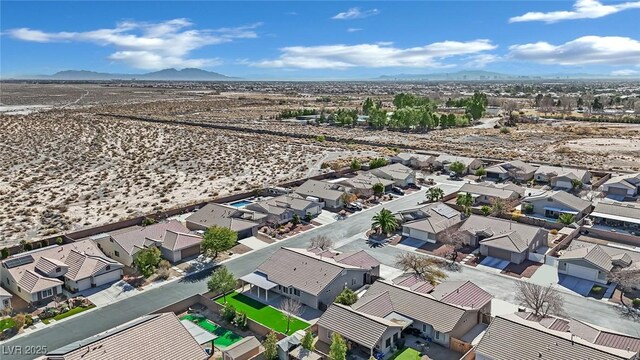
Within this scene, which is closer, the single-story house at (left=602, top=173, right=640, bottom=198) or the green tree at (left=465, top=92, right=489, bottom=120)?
the single-story house at (left=602, top=173, right=640, bottom=198)

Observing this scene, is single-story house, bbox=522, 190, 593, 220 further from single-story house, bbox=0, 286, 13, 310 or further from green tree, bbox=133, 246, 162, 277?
single-story house, bbox=0, 286, 13, 310

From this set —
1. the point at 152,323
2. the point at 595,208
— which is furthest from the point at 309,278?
the point at 595,208

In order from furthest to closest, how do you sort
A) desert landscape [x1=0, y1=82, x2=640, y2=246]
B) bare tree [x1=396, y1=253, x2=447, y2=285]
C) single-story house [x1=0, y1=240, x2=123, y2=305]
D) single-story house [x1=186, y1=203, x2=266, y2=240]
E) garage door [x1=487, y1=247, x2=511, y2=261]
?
desert landscape [x1=0, y1=82, x2=640, y2=246] → single-story house [x1=186, y1=203, x2=266, y2=240] → garage door [x1=487, y1=247, x2=511, y2=261] → bare tree [x1=396, y1=253, x2=447, y2=285] → single-story house [x1=0, y1=240, x2=123, y2=305]

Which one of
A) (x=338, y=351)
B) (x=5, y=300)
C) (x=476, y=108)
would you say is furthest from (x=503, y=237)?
(x=476, y=108)

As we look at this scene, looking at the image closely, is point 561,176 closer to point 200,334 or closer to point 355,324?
point 355,324

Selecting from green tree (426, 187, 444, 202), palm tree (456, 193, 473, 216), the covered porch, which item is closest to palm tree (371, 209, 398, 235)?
green tree (426, 187, 444, 202)

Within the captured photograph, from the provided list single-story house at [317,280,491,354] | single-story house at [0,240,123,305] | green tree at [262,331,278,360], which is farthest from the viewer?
single-story house at [0,240,123,305]

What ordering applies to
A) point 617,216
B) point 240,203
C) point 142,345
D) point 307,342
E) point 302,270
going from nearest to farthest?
point 142,345
point 307,342
point 302,270
point 617,216
point 240,203
